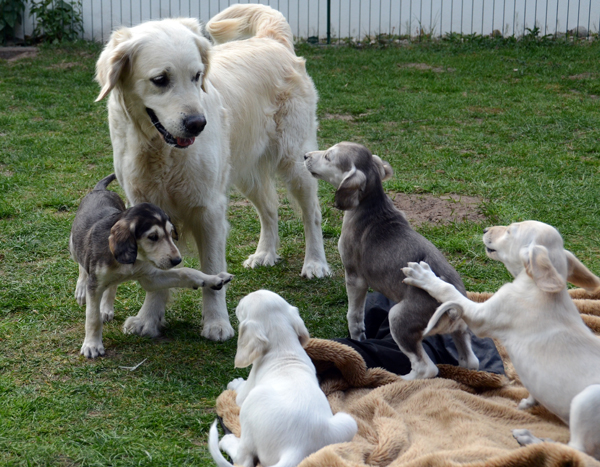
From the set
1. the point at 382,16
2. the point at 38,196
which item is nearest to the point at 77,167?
the point at 38,196

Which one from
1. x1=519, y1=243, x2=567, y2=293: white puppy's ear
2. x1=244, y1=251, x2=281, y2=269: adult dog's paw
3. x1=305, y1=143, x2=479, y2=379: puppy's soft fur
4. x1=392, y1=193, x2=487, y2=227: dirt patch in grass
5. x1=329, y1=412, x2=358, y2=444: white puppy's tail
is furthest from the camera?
x1=392, y1=193, x2=487, y2=227: dirt patch in grass

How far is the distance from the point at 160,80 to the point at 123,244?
0.93 metres

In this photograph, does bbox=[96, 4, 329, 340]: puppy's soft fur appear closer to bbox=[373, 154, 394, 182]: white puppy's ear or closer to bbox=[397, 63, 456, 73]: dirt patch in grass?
bbox=[373, 154, 394, 182]: white puppy's ear

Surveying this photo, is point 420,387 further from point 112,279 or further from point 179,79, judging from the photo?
point 179,79

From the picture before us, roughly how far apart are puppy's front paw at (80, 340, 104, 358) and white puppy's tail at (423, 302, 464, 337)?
1898mm

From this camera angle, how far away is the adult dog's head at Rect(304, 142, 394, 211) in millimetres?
3873

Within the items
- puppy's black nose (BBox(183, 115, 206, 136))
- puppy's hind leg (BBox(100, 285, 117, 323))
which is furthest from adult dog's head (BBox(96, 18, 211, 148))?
puppy's hind leg (BBox(100, 285, 117, 323))

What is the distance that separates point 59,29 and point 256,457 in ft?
40.1

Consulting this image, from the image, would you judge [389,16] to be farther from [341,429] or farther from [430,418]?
[341,429]

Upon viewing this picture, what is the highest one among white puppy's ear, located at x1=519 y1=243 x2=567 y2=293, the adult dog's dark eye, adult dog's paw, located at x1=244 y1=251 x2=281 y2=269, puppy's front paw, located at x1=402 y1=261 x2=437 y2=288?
the adult dog's dark eye

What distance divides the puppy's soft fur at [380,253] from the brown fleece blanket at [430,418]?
0.17 metres

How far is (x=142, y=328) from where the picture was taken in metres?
4.31

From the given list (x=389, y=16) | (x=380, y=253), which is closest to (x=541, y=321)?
(x=380, y=253)

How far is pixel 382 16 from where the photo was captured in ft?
45.2
